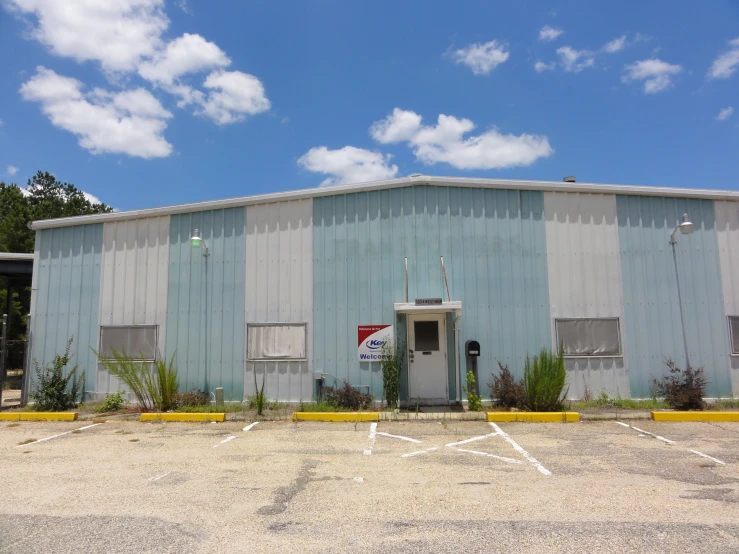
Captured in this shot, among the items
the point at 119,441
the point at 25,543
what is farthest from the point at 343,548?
the point at 119,441

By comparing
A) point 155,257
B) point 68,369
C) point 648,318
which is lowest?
point 68,369

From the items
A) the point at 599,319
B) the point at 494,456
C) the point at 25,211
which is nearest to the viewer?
the point at 494,456

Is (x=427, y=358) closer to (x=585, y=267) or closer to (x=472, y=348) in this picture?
(x=472, y=348)

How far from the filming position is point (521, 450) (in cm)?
809

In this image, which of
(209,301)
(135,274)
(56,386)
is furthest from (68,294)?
(209,301)

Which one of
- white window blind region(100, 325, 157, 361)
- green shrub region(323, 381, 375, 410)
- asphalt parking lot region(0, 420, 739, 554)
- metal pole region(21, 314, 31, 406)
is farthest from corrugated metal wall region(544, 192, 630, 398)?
metal pole region(21, 314, 31, 406)

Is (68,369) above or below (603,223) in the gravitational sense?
below

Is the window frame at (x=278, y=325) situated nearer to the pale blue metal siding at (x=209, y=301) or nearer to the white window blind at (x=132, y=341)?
the pale blue metal siding at (x=209, y=301)

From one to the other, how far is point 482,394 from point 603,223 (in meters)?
5.13

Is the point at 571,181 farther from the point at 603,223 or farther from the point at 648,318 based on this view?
the point at 648,318

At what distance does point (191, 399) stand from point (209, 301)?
8.04ft

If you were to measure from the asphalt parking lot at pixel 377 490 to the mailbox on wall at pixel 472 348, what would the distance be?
2561mm

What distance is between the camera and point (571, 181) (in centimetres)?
1384

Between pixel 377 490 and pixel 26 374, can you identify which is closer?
pixel 377 490
